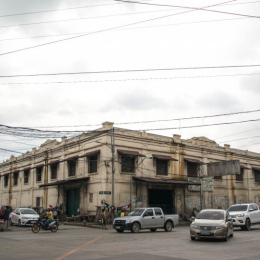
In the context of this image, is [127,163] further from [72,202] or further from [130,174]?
[72,202]

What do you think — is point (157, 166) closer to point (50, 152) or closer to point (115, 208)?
point (115, 208)

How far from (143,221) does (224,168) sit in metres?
16.2

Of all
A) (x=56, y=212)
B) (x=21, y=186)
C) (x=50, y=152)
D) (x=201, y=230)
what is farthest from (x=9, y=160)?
(x=201, y=230)

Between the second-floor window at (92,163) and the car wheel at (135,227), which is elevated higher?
the second-floor window at (92,163)

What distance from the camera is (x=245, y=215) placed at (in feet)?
79.3

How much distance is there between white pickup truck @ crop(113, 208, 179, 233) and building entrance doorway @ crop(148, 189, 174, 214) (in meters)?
10.7

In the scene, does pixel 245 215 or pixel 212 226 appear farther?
pixel 245 215

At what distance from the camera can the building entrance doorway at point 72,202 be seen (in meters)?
35.8

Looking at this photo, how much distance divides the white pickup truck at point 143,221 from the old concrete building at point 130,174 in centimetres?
733

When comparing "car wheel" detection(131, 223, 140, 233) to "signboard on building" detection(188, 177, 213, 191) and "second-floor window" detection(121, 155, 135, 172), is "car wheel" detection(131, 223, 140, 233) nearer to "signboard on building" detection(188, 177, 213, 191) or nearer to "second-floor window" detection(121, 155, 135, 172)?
"second-floor window" detection(121, 155, 135, 172)

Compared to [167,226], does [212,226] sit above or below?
above

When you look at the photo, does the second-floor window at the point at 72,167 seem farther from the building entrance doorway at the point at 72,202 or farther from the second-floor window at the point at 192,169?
the second-floor window at the point at 192,169

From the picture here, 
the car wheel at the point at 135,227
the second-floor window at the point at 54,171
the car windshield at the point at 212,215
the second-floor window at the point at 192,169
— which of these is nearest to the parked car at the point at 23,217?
the car wheel at the point at 135,227

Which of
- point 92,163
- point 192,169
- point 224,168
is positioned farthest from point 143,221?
point 192,169
